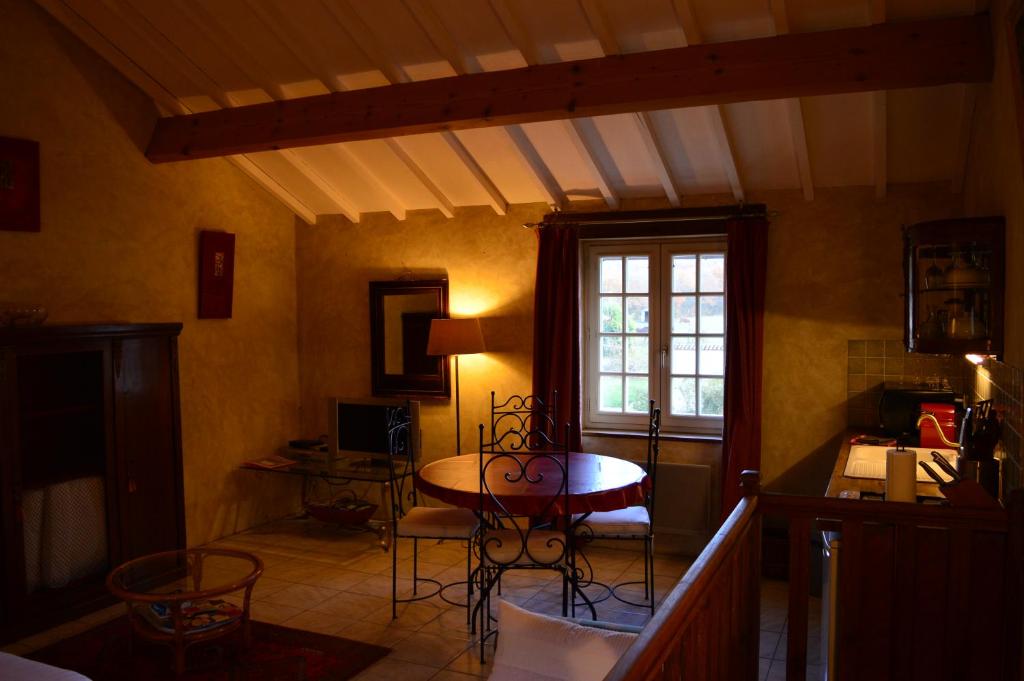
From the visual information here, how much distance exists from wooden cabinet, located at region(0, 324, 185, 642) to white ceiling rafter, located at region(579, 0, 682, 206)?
3.00 metres

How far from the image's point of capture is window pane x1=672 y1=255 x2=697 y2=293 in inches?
212

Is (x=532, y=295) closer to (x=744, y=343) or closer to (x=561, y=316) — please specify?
(x=561, y=316)

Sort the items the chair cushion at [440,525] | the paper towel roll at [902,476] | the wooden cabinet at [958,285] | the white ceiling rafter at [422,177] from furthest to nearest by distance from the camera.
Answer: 1. the white ceiling rafter at [422,177]
2. the chair cushion at [440,525]
3. the wooden cabinet at [958,285]
4. the paper towel roll at [902,476]

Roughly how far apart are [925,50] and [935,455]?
1641mm

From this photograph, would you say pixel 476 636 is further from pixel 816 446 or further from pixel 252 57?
pixel 252 57

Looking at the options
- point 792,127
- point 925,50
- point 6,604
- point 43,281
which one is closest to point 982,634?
point 925,50

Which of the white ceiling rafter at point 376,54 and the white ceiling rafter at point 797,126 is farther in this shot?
the white ceiling rafter at point 376,54

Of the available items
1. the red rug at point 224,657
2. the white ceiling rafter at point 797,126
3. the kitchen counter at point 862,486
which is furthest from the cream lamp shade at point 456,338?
the kitchen counter at point 862,486

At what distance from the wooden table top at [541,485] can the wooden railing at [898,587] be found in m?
1.33

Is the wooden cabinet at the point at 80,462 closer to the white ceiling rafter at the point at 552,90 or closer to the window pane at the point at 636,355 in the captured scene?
the white ceiling rafter at the point at 552,90

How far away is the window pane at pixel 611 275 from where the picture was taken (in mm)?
5586

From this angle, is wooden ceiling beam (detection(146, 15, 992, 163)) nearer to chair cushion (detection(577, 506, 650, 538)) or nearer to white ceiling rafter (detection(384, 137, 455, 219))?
white ceiling rafter (detection(384, 137, 455, 219))

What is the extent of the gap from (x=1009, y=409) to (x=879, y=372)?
6.62ft

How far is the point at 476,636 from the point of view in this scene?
409 centimetres
